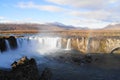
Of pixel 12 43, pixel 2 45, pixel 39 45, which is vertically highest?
pixel 2 45

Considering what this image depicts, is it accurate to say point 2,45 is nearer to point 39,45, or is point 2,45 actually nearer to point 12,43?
point 12,43

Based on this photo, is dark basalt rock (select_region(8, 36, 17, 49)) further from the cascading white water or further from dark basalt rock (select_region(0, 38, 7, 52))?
dark basalt rock (select_region(0, 38, 7, 52))

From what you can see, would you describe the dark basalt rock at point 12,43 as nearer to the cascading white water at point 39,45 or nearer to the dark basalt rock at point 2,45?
the cascading white water at point 39,45

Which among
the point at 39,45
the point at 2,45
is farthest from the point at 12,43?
the point at 39,45

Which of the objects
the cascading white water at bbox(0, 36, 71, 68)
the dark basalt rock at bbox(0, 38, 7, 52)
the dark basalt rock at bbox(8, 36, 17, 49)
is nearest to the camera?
the dark basalt rock at bbox(0, 38, 7, 52)

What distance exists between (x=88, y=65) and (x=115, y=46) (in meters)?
15.2

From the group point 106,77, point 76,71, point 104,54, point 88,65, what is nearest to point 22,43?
point 104,54

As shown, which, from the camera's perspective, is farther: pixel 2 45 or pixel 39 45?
pixel 39 45

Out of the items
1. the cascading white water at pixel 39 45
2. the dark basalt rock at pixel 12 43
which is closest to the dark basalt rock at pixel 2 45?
the dark basalt rock at pixel 12 43

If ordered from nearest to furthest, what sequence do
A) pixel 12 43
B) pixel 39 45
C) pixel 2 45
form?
pixel 2 45, pixel 12 43, pixel 39 45

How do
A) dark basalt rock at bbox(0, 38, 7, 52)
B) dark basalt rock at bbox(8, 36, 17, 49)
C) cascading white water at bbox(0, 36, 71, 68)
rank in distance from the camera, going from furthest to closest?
cascading white water at bbox(0, 36, 71, 68), dark basalt rock at bbox(8, 36, 17, 49), dark basalt rock at bbox(0, 38, 7, 52)

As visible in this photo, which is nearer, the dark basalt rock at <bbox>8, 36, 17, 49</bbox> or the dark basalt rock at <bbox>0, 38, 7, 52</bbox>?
the dark basalt rock at <bbox>0, 38, 7, 52</bbox>

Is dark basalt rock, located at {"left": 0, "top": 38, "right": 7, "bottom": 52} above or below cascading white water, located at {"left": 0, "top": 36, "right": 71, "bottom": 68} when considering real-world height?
above

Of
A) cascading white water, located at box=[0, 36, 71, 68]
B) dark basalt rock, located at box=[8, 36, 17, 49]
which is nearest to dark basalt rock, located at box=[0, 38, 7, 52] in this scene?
dark basalt rock, located at box=[8, 36, 17, 49]
